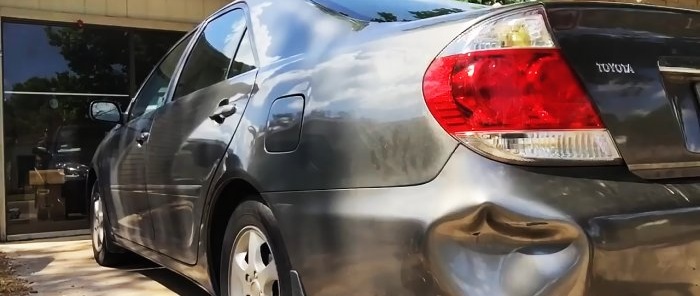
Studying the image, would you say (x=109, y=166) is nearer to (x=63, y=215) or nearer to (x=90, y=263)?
(x=90, y=263)

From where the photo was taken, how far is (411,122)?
6.91 ft

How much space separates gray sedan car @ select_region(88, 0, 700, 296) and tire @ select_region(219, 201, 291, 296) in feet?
0.04

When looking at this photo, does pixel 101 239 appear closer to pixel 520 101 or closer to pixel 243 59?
pixel 243 59

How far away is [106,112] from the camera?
5.15 m

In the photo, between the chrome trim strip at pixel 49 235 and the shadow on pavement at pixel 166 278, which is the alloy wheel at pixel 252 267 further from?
the chrome trim strip at pixel 49 235

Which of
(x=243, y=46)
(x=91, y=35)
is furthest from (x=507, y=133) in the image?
(x=91, y=35)

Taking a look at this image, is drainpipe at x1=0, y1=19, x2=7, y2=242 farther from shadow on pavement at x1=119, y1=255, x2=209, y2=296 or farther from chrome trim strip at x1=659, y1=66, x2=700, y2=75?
chrome trim strip at x1=659, y1=66, x2=700, y2=75

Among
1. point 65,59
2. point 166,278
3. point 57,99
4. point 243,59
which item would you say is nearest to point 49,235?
point 57,99

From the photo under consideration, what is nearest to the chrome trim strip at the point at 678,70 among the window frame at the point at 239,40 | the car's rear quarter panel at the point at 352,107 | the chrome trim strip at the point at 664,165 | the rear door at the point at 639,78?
the rear door at the point at 639,78

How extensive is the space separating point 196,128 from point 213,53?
557 millimetres

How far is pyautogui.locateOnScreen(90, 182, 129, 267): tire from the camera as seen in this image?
5438mm

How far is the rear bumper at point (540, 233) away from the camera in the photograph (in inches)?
72.1

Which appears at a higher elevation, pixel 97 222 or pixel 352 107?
pixel 352 107

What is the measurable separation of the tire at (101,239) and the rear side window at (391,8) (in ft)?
9.92
